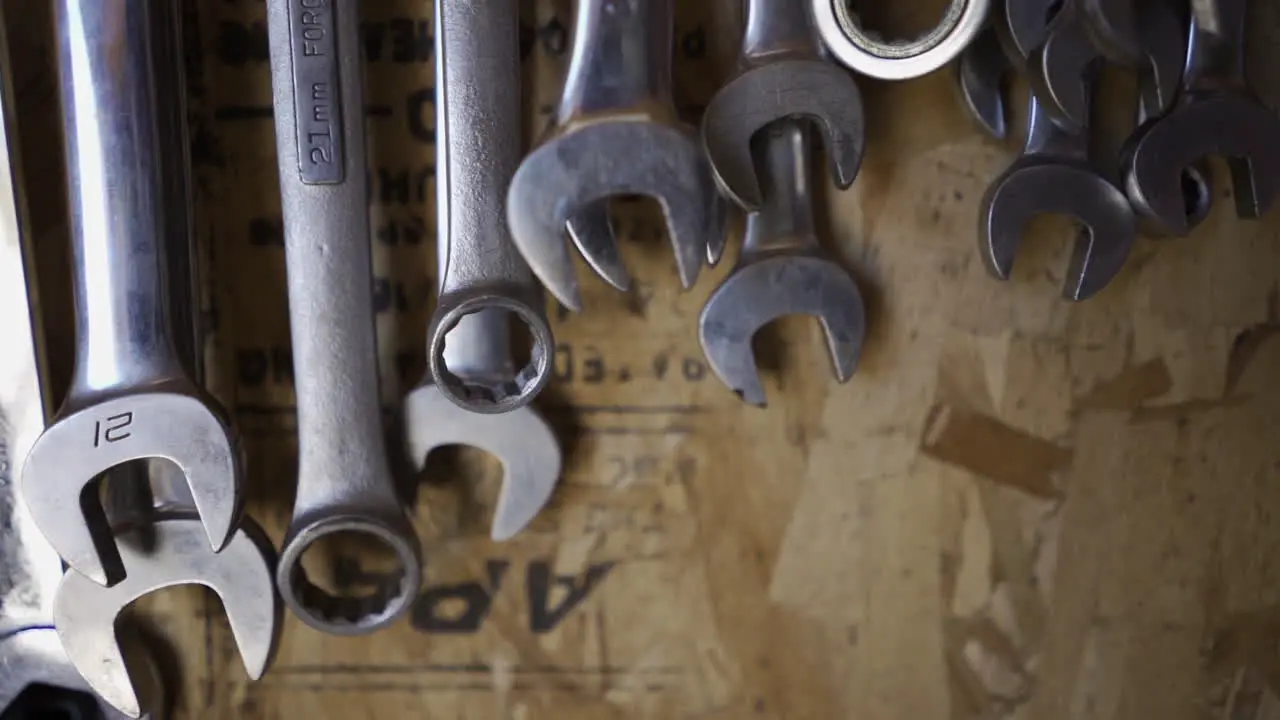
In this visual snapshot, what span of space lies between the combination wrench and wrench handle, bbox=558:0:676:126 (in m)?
0.05

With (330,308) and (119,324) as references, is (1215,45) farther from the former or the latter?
(119,324)

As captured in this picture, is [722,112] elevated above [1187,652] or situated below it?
above

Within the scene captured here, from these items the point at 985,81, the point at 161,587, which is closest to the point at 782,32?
the point at 985,81

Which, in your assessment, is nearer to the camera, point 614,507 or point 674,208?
point 674,208

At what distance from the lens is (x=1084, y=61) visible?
0.68m

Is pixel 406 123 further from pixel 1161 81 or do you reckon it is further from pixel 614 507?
pixel 1161 81

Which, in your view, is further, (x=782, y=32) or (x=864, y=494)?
(x=864, y=494)

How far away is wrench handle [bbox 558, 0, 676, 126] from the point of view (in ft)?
2.12

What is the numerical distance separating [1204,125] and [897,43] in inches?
9.6

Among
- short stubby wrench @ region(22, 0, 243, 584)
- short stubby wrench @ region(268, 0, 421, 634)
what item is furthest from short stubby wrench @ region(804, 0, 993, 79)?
short stubby wrench @ region(22, 0, 243, 584)

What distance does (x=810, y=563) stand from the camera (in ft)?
2.62

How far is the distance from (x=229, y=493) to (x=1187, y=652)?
2.56 ft

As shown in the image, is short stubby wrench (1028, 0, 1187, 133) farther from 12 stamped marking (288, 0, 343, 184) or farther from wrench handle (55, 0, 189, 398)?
wrench handle (55, 0, 189, 398)

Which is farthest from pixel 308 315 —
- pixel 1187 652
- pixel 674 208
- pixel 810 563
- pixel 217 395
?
pixel 1187 652
